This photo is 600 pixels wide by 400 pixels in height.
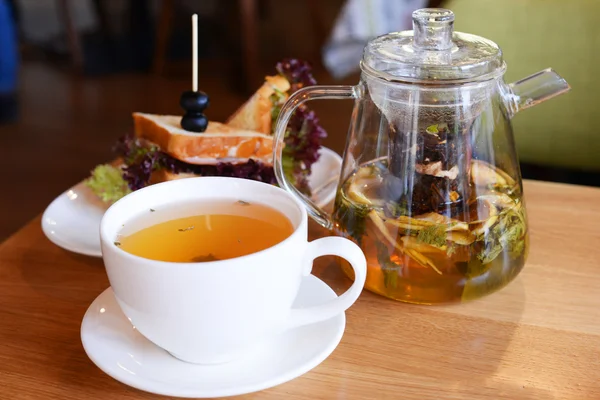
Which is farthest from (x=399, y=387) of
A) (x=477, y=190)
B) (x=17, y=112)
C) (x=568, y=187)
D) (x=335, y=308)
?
(x=17, y=112)

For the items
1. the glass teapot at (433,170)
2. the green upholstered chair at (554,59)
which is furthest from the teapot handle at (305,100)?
the green upholstered chair at (554,59)

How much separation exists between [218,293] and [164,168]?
44 centimetres

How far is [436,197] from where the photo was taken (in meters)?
0.60

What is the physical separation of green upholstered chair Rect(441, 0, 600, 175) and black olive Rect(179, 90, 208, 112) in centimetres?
70

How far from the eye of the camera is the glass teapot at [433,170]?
594 mm

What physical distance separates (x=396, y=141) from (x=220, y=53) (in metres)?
2.76

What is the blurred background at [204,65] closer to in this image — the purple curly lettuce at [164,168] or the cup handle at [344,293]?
the purple curly lettuce at [164,168]

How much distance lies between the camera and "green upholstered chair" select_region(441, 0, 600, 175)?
51.3 inches

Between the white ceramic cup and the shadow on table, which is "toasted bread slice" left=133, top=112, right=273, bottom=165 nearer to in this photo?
the shadow on table

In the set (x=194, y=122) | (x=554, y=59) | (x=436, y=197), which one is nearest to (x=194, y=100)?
(x=194, y=122)

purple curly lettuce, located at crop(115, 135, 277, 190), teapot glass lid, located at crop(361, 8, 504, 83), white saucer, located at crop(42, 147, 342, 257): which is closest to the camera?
teapot glass lid, located at crop(361, 8, 504, 83)

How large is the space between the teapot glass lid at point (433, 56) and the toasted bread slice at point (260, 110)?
1.04 ft

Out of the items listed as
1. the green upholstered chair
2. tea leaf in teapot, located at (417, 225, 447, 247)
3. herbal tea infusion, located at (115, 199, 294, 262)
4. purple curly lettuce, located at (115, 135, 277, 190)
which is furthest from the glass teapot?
the green upholstered chair

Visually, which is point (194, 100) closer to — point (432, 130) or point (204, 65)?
point (432, 130)
